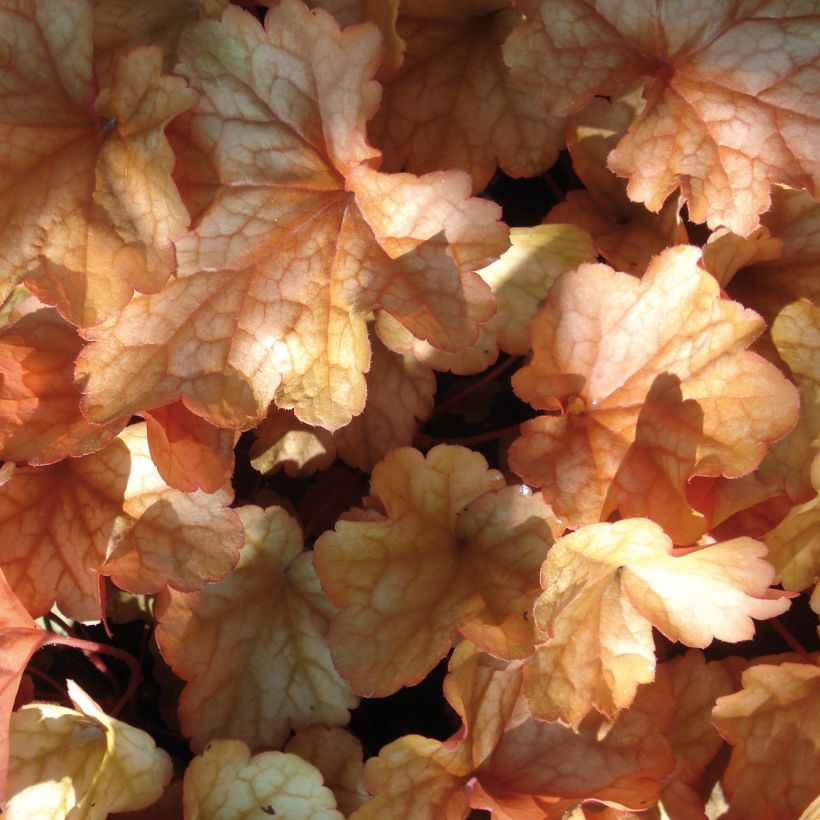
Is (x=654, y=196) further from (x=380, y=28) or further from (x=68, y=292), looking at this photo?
(x=68, y=292)

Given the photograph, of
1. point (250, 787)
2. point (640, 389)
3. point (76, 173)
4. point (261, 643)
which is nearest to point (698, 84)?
point (640, 389)

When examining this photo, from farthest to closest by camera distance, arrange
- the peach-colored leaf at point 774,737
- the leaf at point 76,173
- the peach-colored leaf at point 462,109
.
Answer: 1. the peach-colored leaf at point 462,109
2. the peach-colored leaf at point 774,737
3. the leaf at point 76,173

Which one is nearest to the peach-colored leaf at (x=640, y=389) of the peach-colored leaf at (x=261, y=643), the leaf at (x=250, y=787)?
the peach-colored leaf at (x=261, y=643)

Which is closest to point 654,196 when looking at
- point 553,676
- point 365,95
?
point 365,95

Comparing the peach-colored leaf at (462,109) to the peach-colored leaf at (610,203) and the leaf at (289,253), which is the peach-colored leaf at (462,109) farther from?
the leaf at (289,253)

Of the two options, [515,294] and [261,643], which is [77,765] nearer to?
[261,643]

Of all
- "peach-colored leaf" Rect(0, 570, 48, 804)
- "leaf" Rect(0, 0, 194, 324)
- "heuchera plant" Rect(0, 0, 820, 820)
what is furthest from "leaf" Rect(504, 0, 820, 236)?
"peach-colored leaf" Rect(0, 570, 48, 804)
